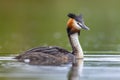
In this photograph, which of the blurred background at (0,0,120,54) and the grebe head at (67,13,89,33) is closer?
the grebe head at (67,13,89,33)

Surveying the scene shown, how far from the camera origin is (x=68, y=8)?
34125 mm

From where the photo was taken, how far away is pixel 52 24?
28359 mm

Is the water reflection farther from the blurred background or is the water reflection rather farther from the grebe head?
the blurred background

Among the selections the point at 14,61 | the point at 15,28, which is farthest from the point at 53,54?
the point at 15,28

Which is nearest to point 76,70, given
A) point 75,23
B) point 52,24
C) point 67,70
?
point 67,70

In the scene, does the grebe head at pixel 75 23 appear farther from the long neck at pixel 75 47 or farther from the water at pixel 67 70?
the water at pixel 67 70

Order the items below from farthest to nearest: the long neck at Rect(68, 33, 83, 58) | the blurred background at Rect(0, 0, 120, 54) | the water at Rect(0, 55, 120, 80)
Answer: the blurred background at Rect(0, 0, 120, 54), the long neck at Rect(68, 33, 83, 58), the water at Rect(0, 55, 120, 80)

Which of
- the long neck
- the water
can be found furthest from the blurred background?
the water

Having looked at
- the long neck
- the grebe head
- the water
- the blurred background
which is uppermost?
the blurred background

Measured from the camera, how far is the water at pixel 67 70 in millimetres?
14997

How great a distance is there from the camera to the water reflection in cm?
1513

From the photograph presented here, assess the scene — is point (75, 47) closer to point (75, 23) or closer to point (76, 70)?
point (75, 23)

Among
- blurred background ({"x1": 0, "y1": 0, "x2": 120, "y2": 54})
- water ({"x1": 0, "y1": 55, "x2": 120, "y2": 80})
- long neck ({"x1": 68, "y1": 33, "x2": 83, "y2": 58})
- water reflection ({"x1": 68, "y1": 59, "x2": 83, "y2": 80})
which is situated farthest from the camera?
blurred background ({"x1": 0, "y1": 0, "x2": 120, "y2": 54})

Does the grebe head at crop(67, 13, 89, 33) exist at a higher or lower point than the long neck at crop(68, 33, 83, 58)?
higher
